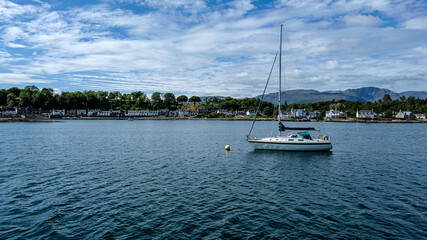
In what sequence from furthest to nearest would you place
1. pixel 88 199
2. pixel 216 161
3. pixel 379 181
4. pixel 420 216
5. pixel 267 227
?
1. pixel 216 161
2. pixel 379 181
3. pixel 88 199
4. pixel 420 216
5. pixel 267 227

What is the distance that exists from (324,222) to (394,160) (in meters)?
27.8

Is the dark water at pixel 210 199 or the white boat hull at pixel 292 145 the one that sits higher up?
the white boat hull at pixel 292 145

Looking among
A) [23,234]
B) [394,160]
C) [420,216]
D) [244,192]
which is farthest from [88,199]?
[394,160]

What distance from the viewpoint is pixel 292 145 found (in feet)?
131

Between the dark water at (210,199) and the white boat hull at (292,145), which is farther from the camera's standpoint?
the white boat hull at (292,145)

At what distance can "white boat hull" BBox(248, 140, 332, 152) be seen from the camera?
132 ft

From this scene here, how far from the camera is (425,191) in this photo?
20984mm

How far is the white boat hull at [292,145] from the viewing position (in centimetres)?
4016

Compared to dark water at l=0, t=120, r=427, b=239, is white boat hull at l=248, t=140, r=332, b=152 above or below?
above

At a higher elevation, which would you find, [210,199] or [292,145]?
[292,145]

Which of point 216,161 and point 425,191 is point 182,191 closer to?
point 216,161

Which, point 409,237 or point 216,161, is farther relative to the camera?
point 216,161

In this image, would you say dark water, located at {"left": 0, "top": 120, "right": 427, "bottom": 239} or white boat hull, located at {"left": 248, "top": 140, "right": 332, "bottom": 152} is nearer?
dark water, located at {"left": 0, "top": 120, "right": 427, "bottom": 239}

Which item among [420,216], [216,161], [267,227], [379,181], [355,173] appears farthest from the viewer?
[216,161]
